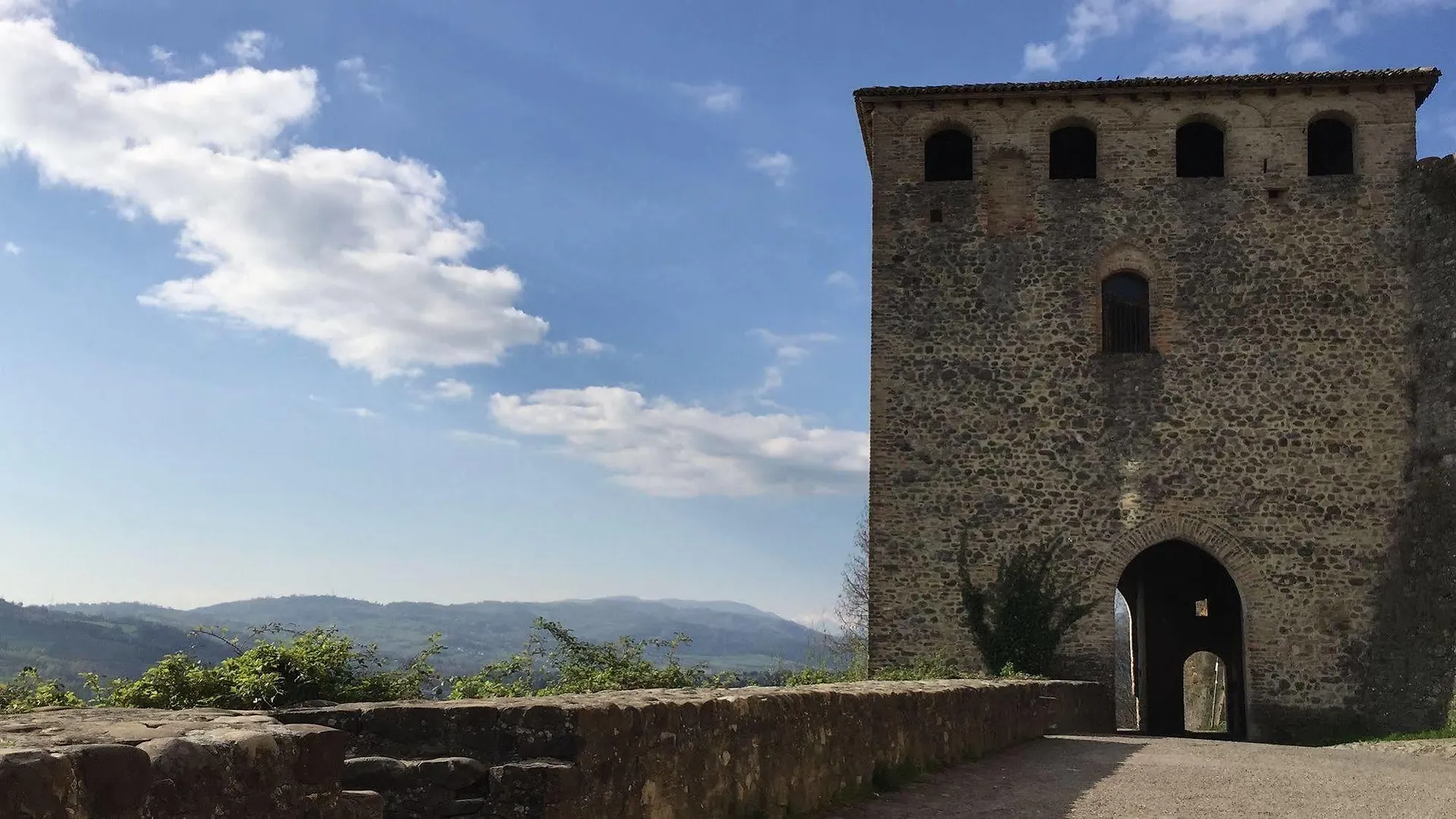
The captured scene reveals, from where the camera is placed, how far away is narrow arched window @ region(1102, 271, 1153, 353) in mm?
21641

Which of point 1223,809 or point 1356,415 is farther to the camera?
point 1356,415

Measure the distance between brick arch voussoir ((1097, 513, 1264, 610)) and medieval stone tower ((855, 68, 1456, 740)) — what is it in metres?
0.05

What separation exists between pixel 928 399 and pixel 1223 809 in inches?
520

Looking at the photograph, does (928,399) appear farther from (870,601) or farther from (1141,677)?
(1141,677)

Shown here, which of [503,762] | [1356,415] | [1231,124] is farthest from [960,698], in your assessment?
[1231,124]

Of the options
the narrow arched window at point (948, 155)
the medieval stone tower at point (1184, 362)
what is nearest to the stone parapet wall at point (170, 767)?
the medieval stone tower at point (1184, 362)

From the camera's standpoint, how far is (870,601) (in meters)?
20.7

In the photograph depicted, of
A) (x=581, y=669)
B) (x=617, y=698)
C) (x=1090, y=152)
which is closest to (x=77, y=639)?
(x=1090, y=152)

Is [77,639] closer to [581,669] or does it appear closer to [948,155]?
[948,155]

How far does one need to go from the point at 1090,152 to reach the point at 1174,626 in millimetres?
13611

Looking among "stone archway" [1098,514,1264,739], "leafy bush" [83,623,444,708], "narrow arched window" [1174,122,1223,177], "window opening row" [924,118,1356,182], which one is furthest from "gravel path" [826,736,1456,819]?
"stone archway" [1098,514,1264,739]

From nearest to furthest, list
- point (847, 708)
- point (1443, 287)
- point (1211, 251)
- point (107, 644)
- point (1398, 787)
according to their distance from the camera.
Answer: point (847, 708)
point (1398, 787)
point (1443, 287)
point (1211, 251)
point (107, 644)

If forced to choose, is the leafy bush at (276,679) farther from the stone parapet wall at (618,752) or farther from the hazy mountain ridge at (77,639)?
the hazy mountain ridge at (77,639)

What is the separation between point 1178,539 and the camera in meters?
20.7
